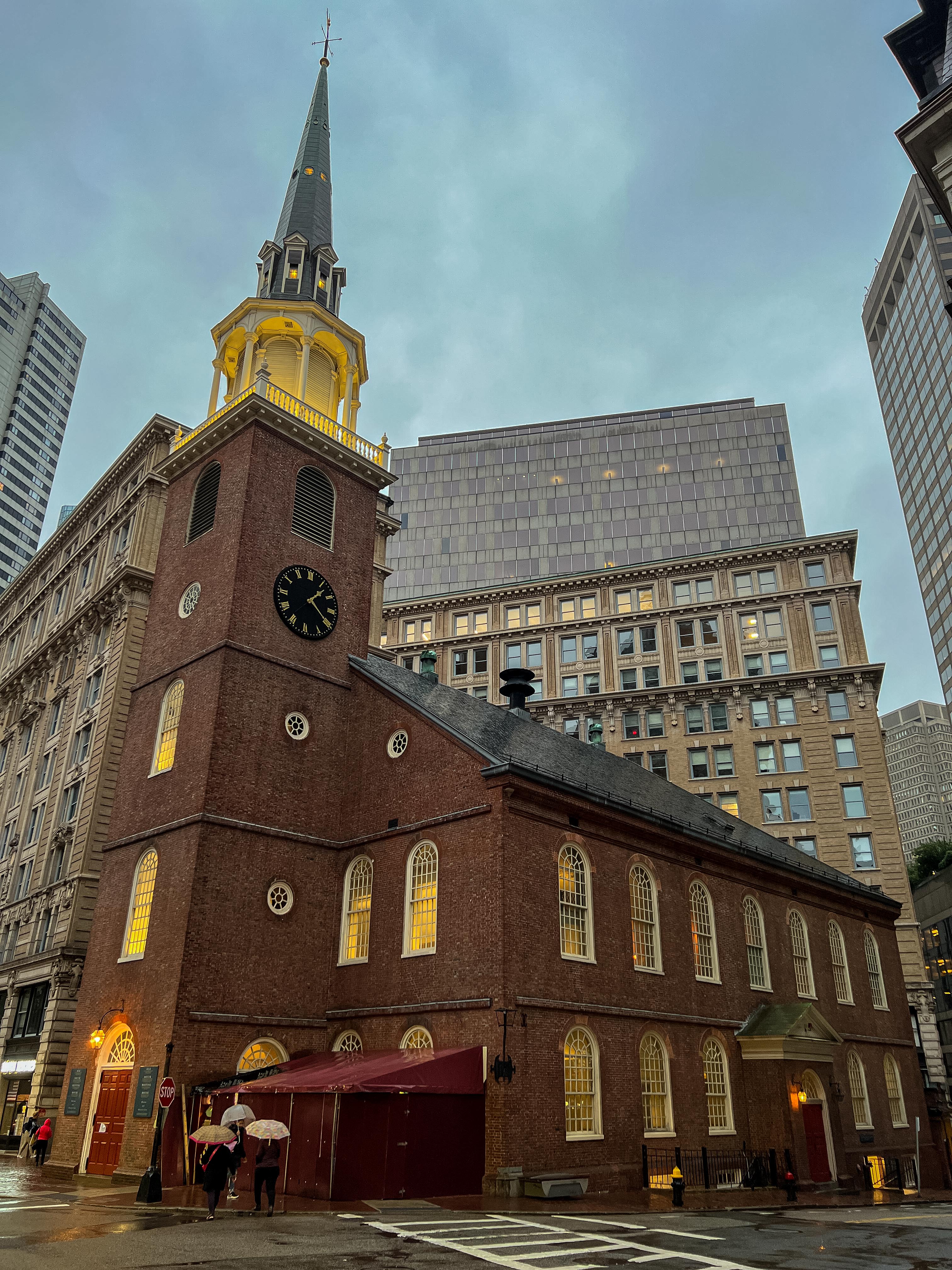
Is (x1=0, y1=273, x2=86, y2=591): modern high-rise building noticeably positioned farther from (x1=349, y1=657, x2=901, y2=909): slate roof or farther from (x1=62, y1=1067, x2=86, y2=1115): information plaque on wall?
(x1=62, y1=1067, x2=86, y2=1115): information plaque on wall

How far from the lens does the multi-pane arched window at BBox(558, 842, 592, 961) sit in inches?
992

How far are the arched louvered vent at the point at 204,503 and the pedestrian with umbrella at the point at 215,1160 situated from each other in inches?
774

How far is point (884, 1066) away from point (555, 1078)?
71.1ft

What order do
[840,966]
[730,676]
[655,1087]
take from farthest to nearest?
[730,676] → [840,966] → [655,1087]

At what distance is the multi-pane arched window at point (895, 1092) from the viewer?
3716 centimetres

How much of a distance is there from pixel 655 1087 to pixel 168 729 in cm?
1779

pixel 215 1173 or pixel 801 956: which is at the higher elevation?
pixel 801 956

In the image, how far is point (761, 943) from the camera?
33.4 metres

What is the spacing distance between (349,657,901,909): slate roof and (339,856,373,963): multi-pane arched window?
5055mm

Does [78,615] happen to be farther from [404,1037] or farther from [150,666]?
[404,1037]

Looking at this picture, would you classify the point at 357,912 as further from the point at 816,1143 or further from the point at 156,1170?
the point at 816,1143

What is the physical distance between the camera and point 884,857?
57.1 meters

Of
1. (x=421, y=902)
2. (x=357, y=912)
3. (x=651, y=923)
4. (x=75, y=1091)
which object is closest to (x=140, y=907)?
(x=75, y=1091)

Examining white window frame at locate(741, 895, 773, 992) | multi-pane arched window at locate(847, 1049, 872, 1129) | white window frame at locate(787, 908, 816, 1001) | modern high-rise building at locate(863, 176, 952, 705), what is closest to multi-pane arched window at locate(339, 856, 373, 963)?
white window frame at locate(741, 895, 773, 992)
